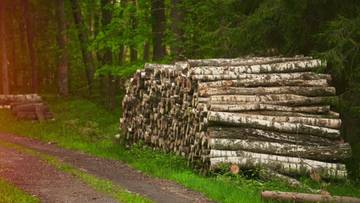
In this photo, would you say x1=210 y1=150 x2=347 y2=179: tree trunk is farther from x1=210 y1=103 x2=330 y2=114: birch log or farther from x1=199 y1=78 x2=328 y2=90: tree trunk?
x1=199 y1=78 x2=328 y2=90: tree trunk

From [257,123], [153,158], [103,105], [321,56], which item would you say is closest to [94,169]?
[153,158]

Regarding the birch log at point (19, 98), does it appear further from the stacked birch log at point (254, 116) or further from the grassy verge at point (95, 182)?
the stacked birch log at point (254, 116)

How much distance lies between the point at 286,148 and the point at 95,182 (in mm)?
4638

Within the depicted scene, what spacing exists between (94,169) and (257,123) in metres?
4.69

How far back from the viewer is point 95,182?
13570 millimetres

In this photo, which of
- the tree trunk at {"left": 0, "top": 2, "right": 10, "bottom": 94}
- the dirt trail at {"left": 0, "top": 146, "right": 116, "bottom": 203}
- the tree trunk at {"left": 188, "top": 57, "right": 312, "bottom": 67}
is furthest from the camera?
the tree trunk at {"left": 0, "top": 2, "right": 10, "bottom": 94}

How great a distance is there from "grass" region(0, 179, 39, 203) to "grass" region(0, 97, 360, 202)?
3735mm

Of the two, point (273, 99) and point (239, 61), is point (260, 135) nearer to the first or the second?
point (273, 99)

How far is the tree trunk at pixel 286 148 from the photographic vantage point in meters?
14.4

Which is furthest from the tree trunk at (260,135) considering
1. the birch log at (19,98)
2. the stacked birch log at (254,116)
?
the birch log at (19,98)

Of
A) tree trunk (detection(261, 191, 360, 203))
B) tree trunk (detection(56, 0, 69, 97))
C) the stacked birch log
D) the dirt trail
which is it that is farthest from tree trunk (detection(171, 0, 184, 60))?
tree trunk (detection(56, 0, 69, 97))

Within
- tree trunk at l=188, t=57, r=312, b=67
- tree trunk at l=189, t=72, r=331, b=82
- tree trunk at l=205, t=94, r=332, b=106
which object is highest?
tree trunk at l=188, t=57, r=312, b=67

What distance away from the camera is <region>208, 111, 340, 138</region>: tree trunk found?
14664mm

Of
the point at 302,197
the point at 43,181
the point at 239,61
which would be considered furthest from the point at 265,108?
the point at 43,181
